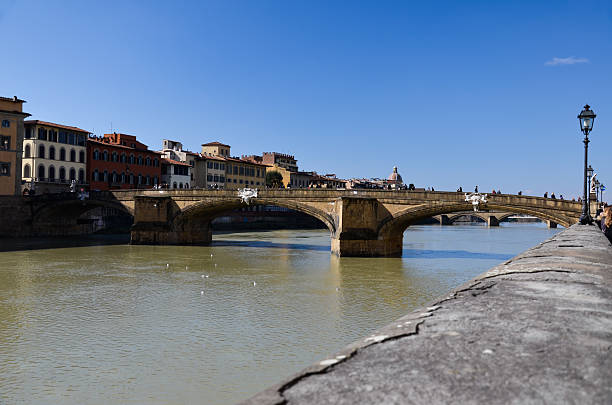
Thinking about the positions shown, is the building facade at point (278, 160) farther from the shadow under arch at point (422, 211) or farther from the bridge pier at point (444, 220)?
the shadow under arch at point (422, 211)

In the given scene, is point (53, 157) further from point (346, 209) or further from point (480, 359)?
point (480, 359)

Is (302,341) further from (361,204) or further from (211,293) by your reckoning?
(361,204)

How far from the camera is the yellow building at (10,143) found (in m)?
47.3

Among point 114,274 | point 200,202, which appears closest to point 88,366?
point 114,274

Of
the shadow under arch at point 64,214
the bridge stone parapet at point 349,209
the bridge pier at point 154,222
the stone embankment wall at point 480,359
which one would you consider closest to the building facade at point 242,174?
the shadow under arch at point 64,214

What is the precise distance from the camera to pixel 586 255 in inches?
254

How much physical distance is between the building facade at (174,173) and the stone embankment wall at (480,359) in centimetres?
6595

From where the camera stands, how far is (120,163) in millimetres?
61000

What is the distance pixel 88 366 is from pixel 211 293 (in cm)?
959

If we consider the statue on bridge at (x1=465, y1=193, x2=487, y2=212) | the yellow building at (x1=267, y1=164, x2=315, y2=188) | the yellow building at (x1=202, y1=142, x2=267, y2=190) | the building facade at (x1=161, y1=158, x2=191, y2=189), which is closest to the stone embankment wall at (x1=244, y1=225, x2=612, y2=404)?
the statue on bridge at (x1=465, y1=193, x2=487, y2=212)

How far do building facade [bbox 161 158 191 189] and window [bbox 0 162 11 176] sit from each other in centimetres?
2071

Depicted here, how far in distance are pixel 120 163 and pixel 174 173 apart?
9249 mm

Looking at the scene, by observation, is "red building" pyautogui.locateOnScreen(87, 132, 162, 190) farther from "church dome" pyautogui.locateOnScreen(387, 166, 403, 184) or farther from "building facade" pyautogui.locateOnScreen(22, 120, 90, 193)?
"church dome" pyautogui.locateOnScreen(387, 166, 403, 184)

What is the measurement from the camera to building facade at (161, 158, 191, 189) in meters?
68.2
